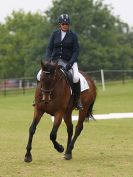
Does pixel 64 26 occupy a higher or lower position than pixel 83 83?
higher

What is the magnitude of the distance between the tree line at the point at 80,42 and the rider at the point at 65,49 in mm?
51205

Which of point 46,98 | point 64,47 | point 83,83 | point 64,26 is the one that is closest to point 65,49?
point 64,47

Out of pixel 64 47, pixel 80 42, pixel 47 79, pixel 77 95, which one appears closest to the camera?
pixel 47 79

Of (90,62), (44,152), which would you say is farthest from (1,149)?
(90,62)

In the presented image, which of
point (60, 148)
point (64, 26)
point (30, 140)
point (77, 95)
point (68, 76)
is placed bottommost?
point (60, 148)

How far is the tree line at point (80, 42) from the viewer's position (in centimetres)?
6612

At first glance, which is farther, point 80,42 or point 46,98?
point 80,42

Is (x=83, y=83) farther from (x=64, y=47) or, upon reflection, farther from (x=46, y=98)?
(x=46, y=98)

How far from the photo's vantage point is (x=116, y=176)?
8.69m

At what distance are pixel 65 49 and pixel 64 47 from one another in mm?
47

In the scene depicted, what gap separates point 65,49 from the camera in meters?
11.4

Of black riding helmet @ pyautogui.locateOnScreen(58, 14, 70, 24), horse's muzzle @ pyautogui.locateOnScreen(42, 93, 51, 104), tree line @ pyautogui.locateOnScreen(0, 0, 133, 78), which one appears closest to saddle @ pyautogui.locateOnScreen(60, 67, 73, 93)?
horse's muzzle @ pyautogui.locateOnScreen(42, 93, 51, 104)

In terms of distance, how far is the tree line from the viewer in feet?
217

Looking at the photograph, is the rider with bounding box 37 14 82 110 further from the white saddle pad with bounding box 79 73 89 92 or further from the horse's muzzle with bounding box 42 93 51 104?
the horse's muzzle with bounding box 42 93 51 104
